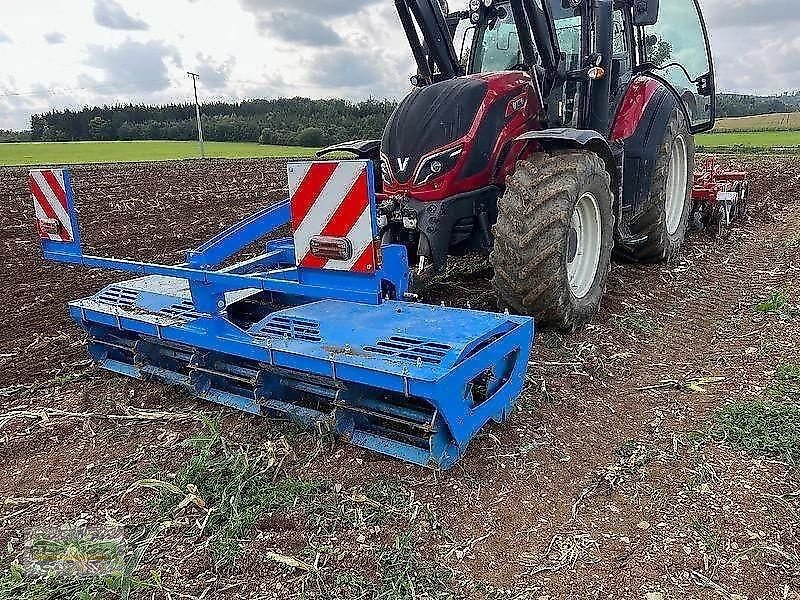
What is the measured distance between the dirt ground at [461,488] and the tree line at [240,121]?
30488 millimetres

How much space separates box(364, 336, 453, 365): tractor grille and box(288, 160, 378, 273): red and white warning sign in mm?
506

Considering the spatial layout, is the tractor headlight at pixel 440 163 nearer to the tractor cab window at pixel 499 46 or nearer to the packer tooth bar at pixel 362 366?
the packer tooth bar at pixel 362 366

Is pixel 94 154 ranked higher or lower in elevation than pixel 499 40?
lower

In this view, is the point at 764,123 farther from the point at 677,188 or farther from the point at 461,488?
the point at 461,488

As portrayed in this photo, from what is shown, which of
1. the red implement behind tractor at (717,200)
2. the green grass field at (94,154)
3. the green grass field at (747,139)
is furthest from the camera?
the green grass field at (747,139)

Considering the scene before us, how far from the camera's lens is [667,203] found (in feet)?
21.8

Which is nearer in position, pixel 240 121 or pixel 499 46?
pixel 499 46

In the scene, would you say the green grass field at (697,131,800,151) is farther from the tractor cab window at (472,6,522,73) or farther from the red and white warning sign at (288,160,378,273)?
the red and white warning sign at (288,160,378,273)

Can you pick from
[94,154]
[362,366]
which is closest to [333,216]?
[362,366]

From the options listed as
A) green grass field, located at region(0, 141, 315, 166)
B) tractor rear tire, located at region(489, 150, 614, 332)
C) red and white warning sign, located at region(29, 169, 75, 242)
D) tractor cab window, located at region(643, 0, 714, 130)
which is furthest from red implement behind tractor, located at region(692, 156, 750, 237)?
green grass field, located at region(0, 141, 315, 166)

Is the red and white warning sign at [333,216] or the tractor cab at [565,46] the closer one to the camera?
the red and white warning sign at [333,216]

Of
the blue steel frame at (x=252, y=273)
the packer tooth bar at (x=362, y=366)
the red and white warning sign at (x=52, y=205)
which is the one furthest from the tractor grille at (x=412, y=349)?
the red and white warning sign at (x=52, y=205)

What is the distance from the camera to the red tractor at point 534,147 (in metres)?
4.04

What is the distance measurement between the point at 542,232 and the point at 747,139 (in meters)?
26.6
